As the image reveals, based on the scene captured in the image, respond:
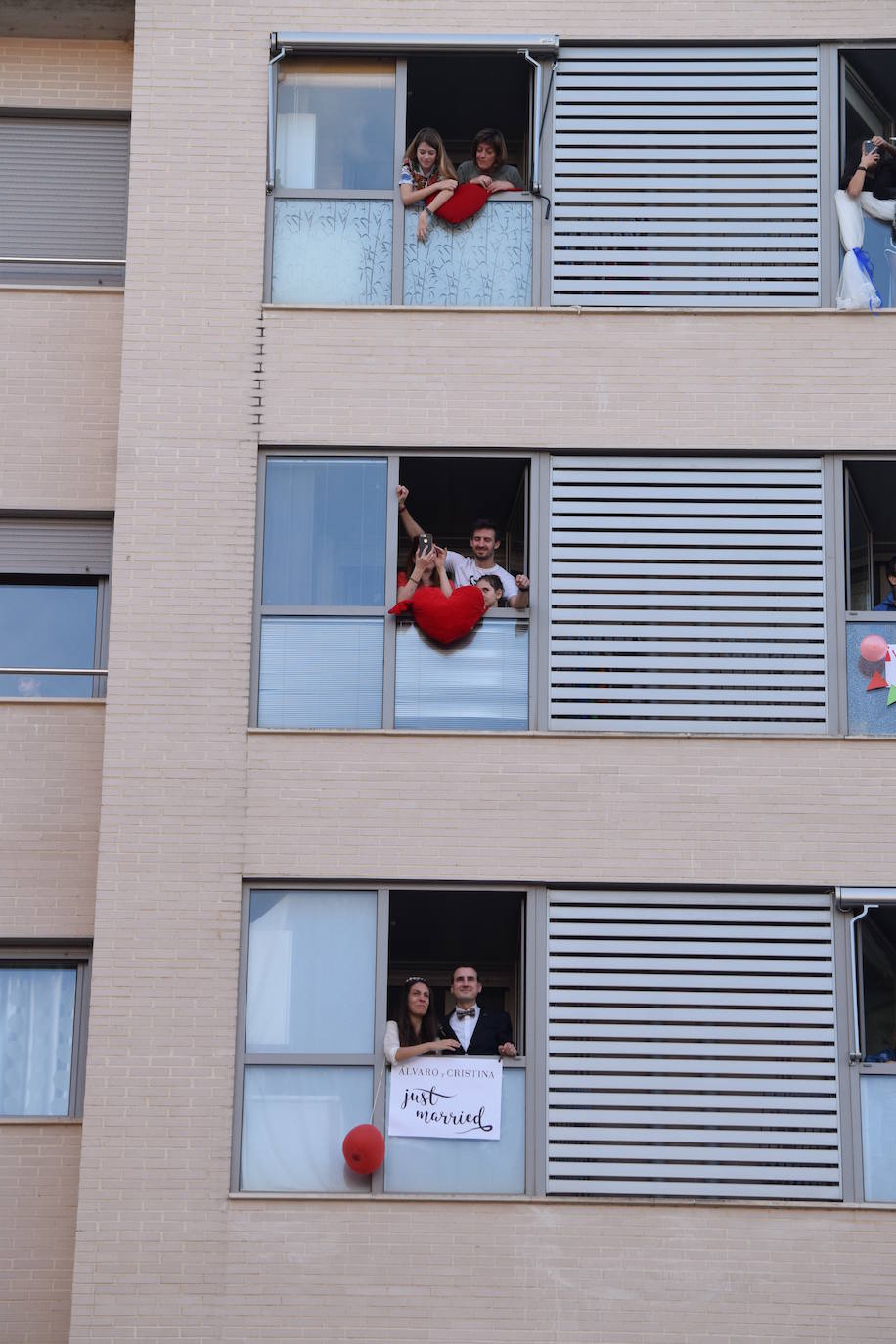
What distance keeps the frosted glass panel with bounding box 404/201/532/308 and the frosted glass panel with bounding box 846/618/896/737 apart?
10.5 ft

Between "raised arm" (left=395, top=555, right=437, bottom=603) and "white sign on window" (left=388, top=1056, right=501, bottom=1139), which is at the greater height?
"raised arm" (left=395, top=555, right=437, bottom=603)

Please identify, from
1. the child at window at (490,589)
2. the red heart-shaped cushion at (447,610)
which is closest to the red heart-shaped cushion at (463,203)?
the child at window at (490,589)

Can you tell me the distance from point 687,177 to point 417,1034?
6204 mm

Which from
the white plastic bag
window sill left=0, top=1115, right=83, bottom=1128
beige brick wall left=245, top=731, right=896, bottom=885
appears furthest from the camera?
the white plastic bag

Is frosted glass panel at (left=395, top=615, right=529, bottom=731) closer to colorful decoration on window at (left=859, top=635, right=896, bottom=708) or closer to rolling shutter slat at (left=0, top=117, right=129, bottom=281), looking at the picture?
colorful decoration on window at (left=859, top=635, right=896, bottom=708)

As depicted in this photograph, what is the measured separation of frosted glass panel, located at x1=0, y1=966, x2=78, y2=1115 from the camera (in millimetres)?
12914

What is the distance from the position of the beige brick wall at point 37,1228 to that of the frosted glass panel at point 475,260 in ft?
20.1

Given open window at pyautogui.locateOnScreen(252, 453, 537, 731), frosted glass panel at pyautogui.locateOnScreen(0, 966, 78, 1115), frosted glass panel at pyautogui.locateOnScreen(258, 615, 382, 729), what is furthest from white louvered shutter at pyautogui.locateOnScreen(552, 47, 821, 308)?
frosted glass panel at pyautogui.locateOnScreen(0, 966, 78, 1115)

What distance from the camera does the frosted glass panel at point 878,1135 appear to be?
12.1m

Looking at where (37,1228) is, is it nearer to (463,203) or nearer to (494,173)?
(463,203)

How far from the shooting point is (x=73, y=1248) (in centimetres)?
1234

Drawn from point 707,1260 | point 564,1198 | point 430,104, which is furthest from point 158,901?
point 430,104

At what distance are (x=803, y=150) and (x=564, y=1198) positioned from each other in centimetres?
732

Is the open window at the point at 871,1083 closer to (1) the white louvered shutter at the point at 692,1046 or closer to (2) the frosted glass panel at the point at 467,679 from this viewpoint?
(1) the white louvered shutter at the point at 692,1046
